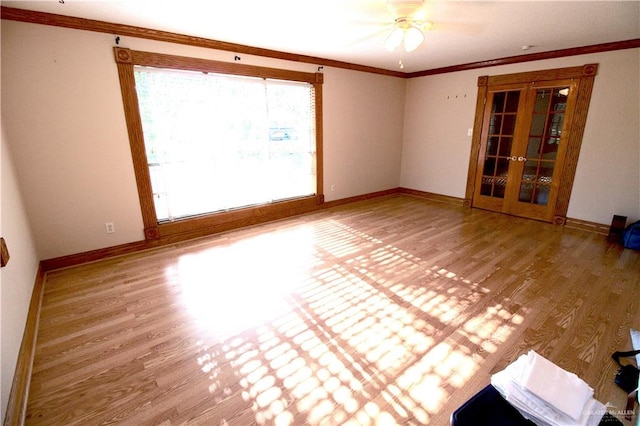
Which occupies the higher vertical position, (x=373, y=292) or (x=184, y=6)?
(x=184, y=6)

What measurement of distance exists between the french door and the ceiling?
26.4 inches

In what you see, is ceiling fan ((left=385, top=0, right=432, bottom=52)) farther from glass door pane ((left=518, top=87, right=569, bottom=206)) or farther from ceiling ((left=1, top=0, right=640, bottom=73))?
glass door pane ((left=518, top=87, right=569, bottom=206))

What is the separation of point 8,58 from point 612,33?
236 inches

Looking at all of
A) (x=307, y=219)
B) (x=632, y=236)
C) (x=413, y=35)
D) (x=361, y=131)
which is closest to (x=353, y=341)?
(x=413, y=35)

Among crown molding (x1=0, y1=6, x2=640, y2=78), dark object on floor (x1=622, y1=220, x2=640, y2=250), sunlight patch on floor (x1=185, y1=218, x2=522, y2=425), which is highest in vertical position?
crown molding (x1=0, y1=6, x2=640, y2=78)

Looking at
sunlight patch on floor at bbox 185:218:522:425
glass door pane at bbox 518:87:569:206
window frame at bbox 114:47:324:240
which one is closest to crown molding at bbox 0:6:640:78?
window frame at bbox 114:47:324:240

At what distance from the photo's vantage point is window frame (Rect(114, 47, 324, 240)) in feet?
10.1

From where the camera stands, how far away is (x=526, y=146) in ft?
14.6

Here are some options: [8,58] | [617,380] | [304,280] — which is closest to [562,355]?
[617,380]

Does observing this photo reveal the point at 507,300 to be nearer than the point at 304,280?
Yes

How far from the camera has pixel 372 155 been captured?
18.7 feet

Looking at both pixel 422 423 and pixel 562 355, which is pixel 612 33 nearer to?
pixel 562 355

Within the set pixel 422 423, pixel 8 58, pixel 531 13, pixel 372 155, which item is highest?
pixel 531 13

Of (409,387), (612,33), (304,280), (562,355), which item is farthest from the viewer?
(612,33)
